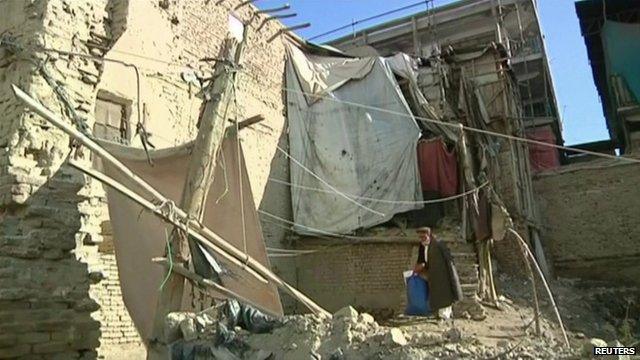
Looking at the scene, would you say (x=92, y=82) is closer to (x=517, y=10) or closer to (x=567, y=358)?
(x=567, y=358)

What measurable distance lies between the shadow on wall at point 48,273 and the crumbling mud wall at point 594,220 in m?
13.5

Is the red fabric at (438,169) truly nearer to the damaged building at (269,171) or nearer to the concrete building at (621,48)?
the damaged building at (269,171)

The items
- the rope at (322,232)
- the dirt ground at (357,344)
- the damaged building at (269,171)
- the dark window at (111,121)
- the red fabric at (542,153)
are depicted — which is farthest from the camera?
the red fabric at (542,153)

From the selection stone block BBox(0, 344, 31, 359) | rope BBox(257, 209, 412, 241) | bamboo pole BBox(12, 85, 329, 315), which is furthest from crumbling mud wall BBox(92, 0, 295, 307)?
stone block BBox(0, 344, 31, 359)

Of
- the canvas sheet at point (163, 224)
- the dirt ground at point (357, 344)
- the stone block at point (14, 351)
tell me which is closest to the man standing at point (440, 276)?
the canvas sheet at point (163, 224)

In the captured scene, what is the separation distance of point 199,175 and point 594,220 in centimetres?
1335

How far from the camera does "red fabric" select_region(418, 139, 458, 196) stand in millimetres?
12359

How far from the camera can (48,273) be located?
526cm

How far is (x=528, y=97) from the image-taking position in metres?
20.5

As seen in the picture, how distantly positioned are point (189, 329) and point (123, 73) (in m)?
5.78

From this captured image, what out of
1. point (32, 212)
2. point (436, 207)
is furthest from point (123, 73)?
point (436, 207)

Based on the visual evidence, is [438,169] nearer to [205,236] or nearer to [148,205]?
[205,236]

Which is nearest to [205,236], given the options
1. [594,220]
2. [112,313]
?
[112,313]

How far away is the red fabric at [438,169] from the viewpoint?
1236 cm
